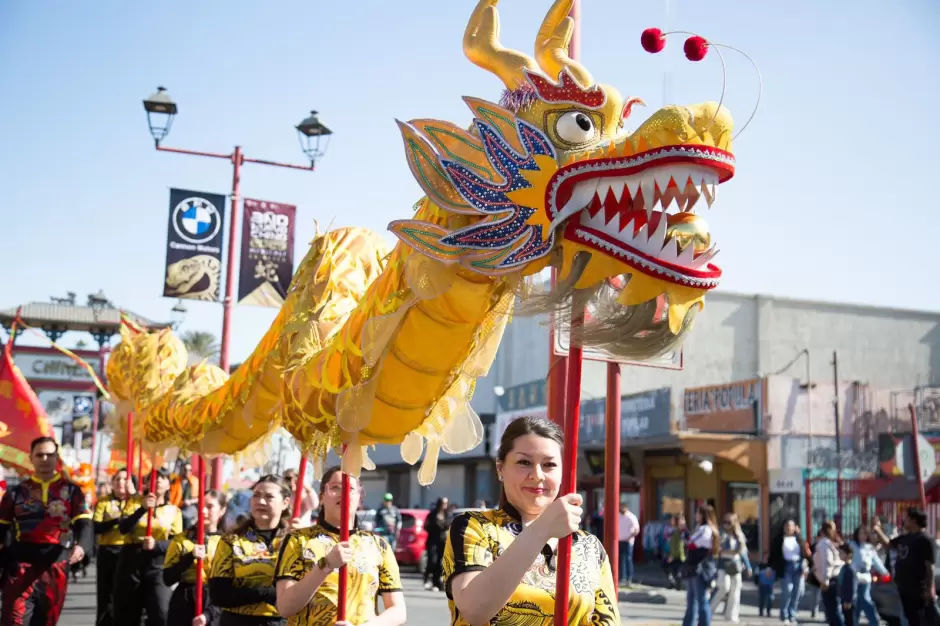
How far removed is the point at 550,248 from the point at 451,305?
1.88 feet

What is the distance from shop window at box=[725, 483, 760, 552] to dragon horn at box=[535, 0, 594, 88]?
71.4 ft

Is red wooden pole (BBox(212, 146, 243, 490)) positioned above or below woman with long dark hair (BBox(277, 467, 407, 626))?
above

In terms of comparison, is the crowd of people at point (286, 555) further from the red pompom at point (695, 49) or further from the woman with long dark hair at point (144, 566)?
the red pompom at point (695, 49)

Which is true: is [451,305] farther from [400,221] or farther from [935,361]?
[935,361]

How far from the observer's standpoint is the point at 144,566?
9.02m

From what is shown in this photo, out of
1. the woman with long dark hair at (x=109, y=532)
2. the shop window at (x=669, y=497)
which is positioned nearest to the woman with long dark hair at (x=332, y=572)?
the woman with long dark hair at (x=109, y=532)

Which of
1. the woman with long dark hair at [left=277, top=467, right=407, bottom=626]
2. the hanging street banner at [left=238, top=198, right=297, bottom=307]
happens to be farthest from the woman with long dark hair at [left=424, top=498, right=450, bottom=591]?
the woman with long dark hair at [left=277, top=467, right=407, bottom=626]

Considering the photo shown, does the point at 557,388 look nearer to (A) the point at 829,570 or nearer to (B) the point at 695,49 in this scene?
(B) the point at 695,49

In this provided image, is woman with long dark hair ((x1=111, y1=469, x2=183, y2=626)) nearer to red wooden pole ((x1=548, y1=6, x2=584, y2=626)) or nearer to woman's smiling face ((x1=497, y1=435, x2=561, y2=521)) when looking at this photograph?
woman's smiling face ((x1=497, y1=435, x2=561, y2=521))

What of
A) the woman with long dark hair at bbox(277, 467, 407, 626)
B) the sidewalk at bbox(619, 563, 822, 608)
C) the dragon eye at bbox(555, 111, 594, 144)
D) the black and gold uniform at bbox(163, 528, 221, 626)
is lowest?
the sidewalk at bbox(619, 563, 822, 608)

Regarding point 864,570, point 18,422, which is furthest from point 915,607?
point 18,422

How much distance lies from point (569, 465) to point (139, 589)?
285 inches

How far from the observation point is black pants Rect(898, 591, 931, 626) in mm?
9719

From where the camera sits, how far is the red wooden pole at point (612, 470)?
448cm
